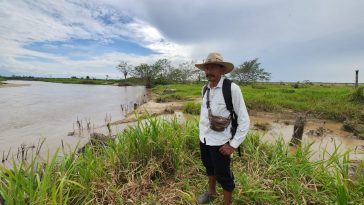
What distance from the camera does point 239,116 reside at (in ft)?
7.55

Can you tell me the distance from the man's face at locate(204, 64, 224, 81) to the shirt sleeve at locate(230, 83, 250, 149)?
7.5 inches

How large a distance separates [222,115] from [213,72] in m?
0.44

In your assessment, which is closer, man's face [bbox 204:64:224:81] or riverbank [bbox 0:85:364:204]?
man's face [bbox 204:64:224:81]

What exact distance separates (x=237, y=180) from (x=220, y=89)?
1470 mm

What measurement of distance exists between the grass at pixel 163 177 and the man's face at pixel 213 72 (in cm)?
139

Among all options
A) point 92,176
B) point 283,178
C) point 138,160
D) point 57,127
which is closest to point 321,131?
point 283,178

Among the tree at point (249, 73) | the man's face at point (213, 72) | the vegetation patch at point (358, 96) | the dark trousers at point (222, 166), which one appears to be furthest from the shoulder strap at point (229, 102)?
the tree at point (249, 73)

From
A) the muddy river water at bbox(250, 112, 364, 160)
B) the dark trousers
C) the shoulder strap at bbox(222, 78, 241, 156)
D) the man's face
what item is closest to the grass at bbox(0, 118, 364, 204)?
the dark trousers

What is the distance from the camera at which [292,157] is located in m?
3.68

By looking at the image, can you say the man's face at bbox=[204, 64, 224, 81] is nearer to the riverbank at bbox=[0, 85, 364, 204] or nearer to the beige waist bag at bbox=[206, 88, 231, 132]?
the beige waist bag at bbox=[206, 88, 231, 132]

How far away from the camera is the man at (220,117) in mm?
2293

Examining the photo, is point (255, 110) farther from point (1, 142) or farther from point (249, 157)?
point (1, 142)

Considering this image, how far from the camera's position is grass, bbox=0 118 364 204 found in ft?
8.27

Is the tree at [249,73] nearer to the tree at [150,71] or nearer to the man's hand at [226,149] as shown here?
the tree at [150,71]
